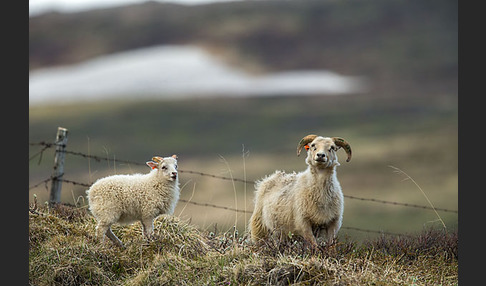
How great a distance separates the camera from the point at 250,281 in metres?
8.05

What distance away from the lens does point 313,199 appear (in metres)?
9.39

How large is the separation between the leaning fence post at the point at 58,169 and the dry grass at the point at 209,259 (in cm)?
111

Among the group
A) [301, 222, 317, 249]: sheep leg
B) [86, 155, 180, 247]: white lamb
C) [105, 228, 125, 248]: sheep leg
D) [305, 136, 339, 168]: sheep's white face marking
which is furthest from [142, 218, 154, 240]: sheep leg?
[305, 136, 339, 168]: sheep's white face marking

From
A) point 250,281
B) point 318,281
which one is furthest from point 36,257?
point 318,281

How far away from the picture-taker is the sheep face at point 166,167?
30.0 ft

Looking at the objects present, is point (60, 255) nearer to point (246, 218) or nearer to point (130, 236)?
point (130, 236)

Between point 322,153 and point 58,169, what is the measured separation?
5090 mm

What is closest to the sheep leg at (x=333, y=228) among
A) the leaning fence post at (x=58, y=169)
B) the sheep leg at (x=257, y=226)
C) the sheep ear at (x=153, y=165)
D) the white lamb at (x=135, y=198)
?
the sheep leg at (x=257, y=226)

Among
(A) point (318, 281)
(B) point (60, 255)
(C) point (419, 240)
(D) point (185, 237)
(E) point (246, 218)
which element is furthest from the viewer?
(E) point (246, 218)

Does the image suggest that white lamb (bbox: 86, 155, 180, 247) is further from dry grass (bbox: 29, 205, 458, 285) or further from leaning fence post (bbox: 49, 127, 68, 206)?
leaning fence post (bbox: 49, 127, 68, 206)

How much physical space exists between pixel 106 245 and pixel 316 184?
315 cm

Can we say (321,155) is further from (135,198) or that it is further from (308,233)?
(135,198)

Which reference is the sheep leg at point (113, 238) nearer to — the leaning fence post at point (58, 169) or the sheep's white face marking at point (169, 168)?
the sheep's white face marking at point (169, 168)

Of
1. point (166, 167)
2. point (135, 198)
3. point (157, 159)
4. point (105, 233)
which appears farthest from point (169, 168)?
point (105, 233)
